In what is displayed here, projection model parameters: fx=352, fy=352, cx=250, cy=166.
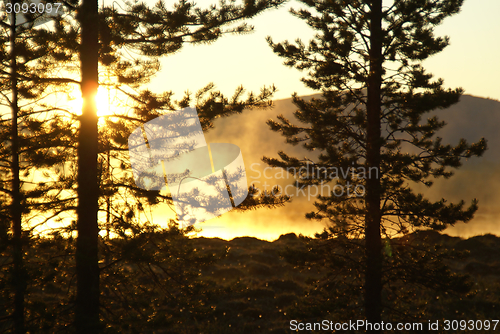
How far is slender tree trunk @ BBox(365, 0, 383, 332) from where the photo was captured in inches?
355

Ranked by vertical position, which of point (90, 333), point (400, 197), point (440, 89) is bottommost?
point (90, 333)

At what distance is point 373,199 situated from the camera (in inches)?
359

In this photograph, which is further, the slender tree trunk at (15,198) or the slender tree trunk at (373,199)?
the slender tree trunk at (373,199)

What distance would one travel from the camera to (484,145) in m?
8.64

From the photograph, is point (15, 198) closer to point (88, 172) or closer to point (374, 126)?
point (88, 172)

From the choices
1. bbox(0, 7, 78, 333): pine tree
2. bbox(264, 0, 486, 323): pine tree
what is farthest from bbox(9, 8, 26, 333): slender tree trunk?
→ bbox(264, 0, 486, 323): pine tree

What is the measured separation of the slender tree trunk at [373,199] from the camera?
29.6ft

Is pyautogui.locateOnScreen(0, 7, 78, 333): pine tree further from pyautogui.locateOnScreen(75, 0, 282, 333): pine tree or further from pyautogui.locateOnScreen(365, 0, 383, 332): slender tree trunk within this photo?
pyautogui.locateOnScreen(365, 0, 383, 332): slender tree trunk

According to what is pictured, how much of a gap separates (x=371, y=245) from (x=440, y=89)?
4417 millimetres

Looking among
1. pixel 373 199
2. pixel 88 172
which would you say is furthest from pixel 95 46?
pixel 373 199

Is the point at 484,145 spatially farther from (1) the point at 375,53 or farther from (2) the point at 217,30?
(2) the point at 217,30

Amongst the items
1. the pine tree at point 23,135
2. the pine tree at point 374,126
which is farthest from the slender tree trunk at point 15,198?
the pine tree at point 374,126

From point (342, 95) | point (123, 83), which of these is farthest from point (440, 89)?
point (123, 83)

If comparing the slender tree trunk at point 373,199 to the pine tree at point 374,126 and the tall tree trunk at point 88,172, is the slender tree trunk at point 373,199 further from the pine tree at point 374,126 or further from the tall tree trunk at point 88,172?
the tall tree trunk at point 88,172
